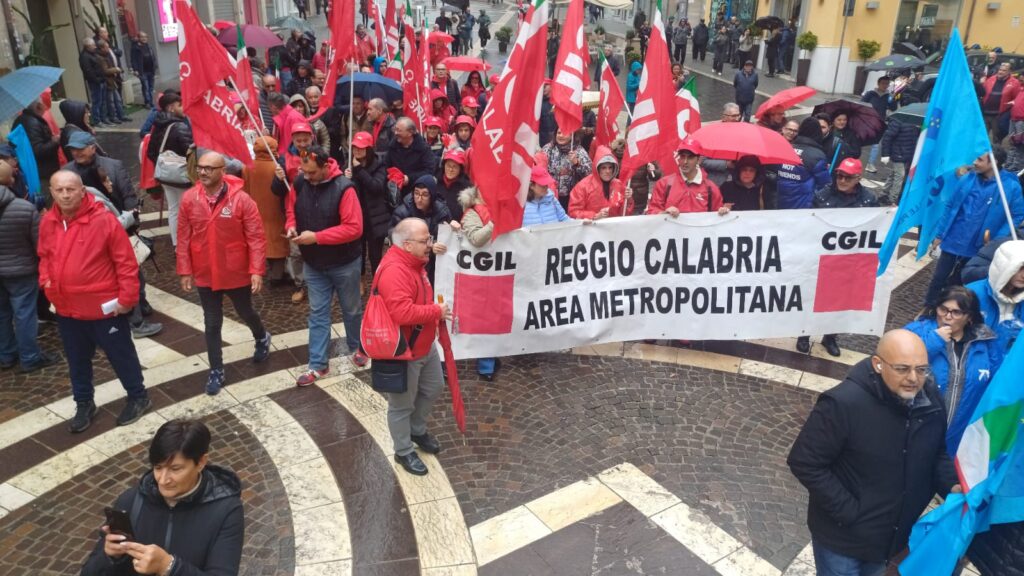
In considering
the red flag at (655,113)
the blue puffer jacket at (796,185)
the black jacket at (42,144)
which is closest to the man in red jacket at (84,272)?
the black jacket at (42,144)

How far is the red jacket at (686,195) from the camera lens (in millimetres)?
6453

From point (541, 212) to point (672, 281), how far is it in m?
1.27

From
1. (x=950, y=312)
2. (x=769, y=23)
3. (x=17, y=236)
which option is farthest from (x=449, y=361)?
(x=769, y=23)

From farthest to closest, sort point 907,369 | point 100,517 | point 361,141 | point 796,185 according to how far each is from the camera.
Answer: point 796,185, point 361,141, point 100,517, point 907,369

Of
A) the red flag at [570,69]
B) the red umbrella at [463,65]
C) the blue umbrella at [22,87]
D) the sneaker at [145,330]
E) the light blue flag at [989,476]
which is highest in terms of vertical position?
the red flag at [570,69]

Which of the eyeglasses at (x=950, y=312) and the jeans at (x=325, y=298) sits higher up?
the eyeglasses at (x=950, y=312)

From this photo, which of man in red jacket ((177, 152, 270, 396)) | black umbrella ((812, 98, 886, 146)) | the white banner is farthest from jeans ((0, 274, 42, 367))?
black umbrella ((812, 98, 886, 146))

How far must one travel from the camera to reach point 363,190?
700 centimetres

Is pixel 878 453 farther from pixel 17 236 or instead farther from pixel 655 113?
pixel 17 236

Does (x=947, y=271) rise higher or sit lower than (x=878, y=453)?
lower

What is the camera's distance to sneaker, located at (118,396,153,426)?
5461 millimetres

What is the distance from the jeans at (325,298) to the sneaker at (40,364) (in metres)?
2.26

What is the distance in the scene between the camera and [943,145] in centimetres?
439

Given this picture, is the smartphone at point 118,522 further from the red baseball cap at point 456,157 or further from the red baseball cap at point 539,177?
the red baseball cap at point 456,157
